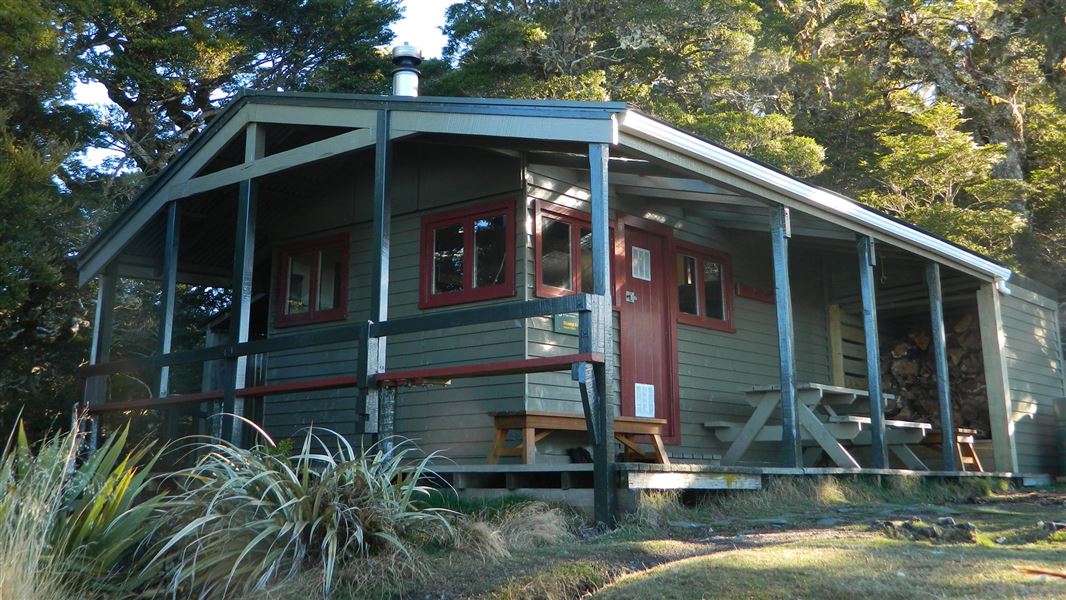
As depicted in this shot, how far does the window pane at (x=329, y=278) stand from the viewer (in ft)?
35.1

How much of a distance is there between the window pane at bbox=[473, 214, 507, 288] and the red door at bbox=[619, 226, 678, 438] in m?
1.46

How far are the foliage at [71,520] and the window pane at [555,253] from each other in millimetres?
4489

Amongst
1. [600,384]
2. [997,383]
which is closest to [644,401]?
[600,384]

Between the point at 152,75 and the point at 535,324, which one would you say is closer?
the point at 535,324

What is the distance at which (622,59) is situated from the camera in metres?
20.7

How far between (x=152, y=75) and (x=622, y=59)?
9468mm

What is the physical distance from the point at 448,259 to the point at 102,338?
4.01 meters

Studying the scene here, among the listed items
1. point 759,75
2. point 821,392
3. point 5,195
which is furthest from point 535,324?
point 759,75

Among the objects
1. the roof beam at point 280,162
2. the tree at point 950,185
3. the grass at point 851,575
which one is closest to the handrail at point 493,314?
the roof beam at point 280,162

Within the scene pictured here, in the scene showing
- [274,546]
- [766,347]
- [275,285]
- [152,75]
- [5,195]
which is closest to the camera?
[274,546]

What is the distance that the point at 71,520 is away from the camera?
5242 mm

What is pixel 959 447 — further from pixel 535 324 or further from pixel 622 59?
pixel 622 59

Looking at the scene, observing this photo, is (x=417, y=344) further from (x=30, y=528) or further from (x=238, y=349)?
(x=30, y=528)

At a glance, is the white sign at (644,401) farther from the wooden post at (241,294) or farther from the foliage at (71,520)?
the foliage at (71,520)
